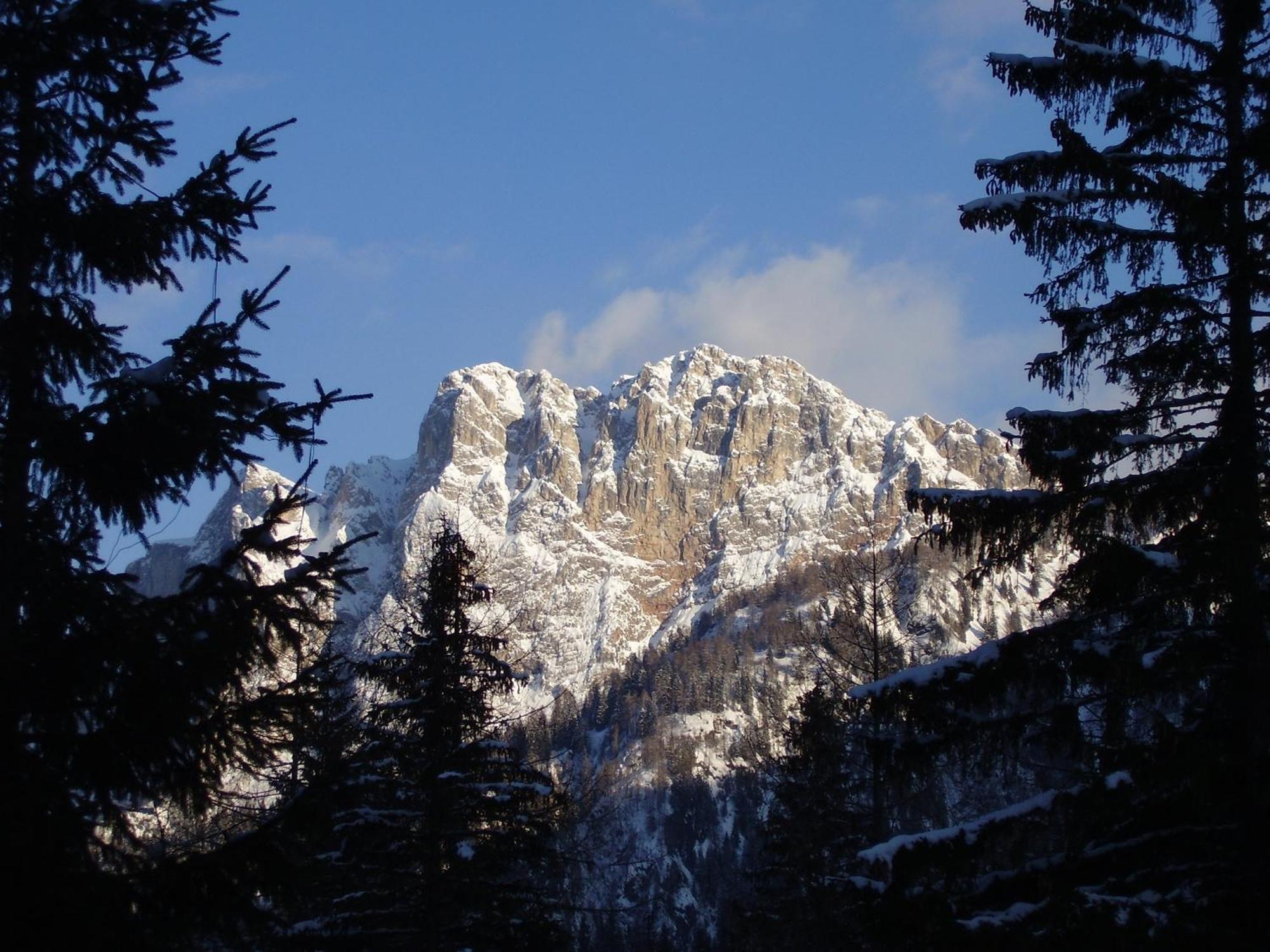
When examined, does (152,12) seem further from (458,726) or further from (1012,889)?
(458,726)

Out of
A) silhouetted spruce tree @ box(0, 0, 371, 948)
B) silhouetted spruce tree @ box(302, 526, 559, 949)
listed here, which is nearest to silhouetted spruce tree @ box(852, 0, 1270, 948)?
silhouetted spruce tree @ box(0, 0, 371, 948)

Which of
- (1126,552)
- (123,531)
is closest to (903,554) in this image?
(1126,552)

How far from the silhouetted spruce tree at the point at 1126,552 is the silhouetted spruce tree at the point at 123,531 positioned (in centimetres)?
406

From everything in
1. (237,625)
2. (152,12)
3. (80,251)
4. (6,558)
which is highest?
(152,12)

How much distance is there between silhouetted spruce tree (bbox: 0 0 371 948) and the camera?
555 centimetres

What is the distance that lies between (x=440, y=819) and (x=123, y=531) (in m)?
9.46

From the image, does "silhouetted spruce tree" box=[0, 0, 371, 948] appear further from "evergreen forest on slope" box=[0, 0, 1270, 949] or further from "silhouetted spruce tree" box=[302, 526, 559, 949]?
"silhouetted spruce tree" box=[302, 526, 559, 949]

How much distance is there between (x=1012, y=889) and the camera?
7.78 meters

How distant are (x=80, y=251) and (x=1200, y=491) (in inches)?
292

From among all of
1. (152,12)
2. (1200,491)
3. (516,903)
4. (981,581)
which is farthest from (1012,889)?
(516,903)

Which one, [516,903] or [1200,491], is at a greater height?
[1200,491]

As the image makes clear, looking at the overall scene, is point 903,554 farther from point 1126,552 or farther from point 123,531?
point 123,531

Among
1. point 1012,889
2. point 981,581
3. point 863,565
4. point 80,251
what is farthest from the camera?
point 863,565

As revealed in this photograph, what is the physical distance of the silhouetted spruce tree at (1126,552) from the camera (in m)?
7.50
